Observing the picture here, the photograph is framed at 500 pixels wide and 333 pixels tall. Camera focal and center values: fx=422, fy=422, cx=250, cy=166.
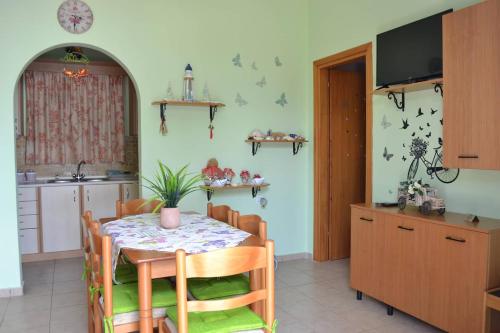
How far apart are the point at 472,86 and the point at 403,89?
881mm

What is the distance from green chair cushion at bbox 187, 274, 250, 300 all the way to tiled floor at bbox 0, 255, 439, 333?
70cm

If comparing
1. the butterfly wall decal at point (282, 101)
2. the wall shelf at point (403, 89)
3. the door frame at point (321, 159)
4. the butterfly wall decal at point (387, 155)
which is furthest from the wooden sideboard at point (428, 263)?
the butterfly wall decal at point (282, 101)

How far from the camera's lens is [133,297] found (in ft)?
7.50

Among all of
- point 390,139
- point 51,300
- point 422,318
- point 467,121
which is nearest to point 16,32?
point 51,300

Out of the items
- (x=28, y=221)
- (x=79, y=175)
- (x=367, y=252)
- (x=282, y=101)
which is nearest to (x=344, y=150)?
(x=282, y=101)

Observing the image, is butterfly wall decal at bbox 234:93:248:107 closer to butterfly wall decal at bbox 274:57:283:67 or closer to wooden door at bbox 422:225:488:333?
butterfly wall decal at bbox 274:57:283:67

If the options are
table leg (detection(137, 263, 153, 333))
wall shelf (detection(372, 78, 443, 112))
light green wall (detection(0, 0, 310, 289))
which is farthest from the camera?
light green wall (detection(0, 0, 310, 289))

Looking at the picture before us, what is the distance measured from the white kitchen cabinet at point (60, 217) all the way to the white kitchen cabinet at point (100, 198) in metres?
0.11

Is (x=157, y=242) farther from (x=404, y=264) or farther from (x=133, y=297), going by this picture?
(x=404, y=264)

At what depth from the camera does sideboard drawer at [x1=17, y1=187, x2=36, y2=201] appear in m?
4.81

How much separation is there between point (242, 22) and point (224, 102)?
0.88 m

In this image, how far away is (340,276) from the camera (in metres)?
4.21

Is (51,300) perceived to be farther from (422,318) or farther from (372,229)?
(422,318)

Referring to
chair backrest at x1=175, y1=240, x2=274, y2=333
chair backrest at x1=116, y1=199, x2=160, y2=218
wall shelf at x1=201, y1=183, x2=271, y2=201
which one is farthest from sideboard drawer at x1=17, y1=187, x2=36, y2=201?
chair backrest at x1=175, y1=240, x2=274, y2=333
